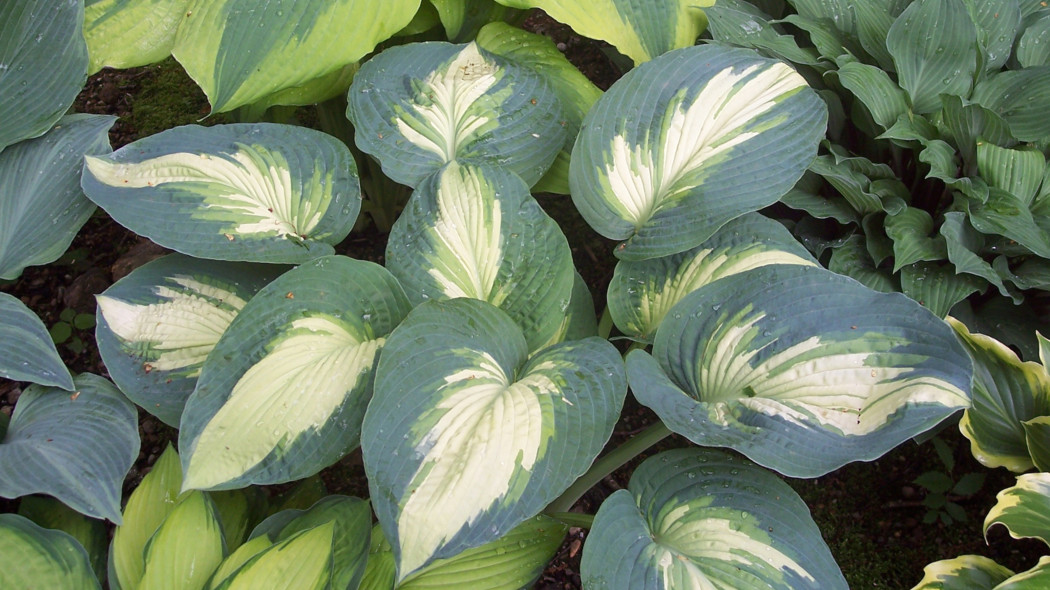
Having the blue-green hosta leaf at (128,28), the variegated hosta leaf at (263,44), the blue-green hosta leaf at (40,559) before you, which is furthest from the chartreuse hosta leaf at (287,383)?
the blue-green hosta leaf at (128,28)

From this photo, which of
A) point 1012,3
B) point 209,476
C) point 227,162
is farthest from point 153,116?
point 1012,3

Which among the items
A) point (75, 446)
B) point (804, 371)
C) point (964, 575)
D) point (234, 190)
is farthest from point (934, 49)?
point (75, 446)

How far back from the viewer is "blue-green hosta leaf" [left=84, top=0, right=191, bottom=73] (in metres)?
1.31

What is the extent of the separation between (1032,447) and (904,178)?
569 millimetres

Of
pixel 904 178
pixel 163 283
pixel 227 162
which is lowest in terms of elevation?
pixel 904 178

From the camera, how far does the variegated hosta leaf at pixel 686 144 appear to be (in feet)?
3.75

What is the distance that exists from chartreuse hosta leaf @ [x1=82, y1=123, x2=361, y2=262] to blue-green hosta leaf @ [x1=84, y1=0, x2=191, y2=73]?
24 cm

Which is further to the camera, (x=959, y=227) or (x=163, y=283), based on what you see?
(x=959, y=227)

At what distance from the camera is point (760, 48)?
57.0 inches

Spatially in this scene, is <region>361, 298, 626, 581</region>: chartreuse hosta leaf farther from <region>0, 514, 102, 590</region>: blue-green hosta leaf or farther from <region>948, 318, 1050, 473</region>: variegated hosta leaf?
<region>948, 318, 1050, 473</region>: variegated hosta leaf

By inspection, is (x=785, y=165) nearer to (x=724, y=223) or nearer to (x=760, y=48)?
(x=724, y=223)

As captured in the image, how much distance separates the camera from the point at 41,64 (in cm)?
129

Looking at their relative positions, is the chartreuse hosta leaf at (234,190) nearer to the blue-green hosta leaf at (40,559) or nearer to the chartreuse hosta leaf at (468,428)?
the chartreuse hosta leaf at (468,428)

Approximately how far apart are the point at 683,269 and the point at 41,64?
45.8 inches
